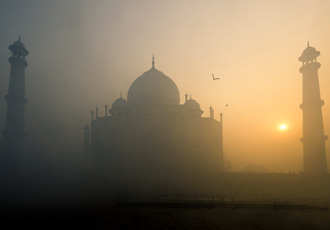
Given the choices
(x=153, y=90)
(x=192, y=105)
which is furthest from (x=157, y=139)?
(x=153, y=90)

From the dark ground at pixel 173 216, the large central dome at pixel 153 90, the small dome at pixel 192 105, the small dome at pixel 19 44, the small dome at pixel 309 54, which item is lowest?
the dark ground at pixel 173 216

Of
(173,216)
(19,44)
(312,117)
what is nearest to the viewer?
(173,216)

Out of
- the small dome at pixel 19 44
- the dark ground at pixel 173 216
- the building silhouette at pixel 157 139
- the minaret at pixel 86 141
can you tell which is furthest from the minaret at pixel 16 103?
the dark ground at pixel 173 216

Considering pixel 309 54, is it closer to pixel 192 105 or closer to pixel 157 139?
pixel 192 105

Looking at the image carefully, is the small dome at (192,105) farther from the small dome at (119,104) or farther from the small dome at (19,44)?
the small dome at (19,44)

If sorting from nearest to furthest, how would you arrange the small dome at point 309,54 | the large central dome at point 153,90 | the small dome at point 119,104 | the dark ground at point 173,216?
the dark ground at point 173,216 < the small dome at point 309,54 < the small dome at point 119,104 < the large central dome at point 153,90

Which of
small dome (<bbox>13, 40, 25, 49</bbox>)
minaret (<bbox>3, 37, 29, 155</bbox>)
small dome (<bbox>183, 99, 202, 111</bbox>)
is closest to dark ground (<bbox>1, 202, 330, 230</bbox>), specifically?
minaret (<bbox>3, 37, 29, 155</bbox>)
